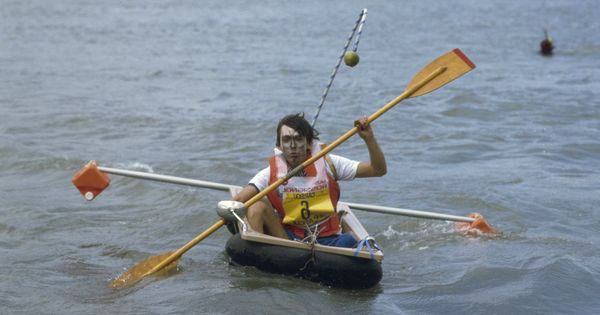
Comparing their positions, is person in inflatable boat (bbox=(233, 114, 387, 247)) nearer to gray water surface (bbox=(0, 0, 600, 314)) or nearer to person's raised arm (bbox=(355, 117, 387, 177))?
person's raised arm (bbox=(355, 117, 387, 177))

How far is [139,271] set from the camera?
6.98 meters

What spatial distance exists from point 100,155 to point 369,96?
19.5 feet

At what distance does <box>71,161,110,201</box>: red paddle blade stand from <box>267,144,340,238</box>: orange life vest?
1576 millimetres

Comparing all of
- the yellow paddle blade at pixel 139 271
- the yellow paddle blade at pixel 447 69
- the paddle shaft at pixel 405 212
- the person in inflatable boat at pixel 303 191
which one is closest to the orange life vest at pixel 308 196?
the person in inflatable boat at pixel 303 191

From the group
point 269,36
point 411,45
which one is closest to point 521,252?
point 411,45

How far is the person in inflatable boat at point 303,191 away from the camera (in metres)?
6.67

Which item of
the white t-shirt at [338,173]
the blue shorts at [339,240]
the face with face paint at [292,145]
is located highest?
the face with face paint at [292,145]

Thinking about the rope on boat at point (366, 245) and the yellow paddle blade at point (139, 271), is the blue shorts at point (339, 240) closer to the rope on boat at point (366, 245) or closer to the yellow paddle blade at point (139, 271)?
the rope on boat at point (366, 245)

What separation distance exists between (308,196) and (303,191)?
0.05 m

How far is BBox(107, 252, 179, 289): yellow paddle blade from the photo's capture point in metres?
6.82

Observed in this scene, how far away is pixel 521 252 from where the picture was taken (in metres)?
7.82

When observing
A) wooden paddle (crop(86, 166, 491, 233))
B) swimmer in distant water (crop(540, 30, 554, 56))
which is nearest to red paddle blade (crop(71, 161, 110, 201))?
wooden paddle (crop(86, 166, 491, 233))

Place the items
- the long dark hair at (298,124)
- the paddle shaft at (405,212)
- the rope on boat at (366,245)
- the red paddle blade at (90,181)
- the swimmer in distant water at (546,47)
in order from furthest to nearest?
1. the swimmer in distant water at (546,47)
2. the paddle shaft at (405,212)
3. the red paddle blade at (90,181)
4. the long dark hair at (298,124)
5. the rope on boat at (366,245)

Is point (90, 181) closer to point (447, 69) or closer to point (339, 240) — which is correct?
point (339, 240)
